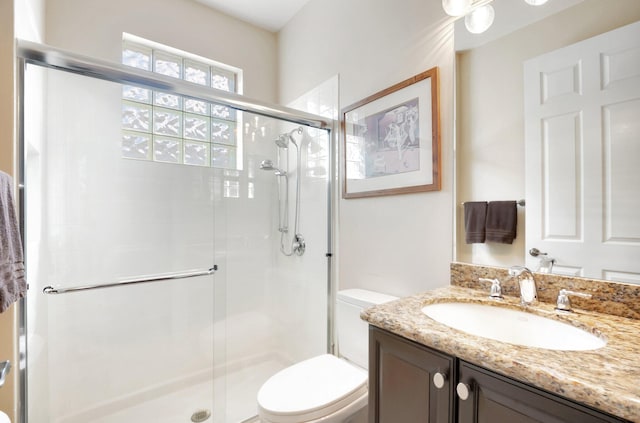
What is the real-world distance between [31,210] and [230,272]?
3.66 ft

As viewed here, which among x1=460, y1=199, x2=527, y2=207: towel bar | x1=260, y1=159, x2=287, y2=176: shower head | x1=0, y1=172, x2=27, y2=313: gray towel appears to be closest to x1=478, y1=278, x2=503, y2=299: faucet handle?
x1=460, y1=199, x2=527, y2=207: towel bar

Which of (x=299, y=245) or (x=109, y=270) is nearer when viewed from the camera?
(x=109, y=270)

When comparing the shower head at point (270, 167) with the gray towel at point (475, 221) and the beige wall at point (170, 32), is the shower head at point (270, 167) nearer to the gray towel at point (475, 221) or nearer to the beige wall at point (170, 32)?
the beige wall at point (170, 32)

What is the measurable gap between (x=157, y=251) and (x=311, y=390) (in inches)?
52.3

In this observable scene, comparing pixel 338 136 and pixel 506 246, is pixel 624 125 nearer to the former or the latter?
pixel 506 246

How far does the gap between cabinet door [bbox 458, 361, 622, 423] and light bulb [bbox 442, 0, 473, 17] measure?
1372 mm

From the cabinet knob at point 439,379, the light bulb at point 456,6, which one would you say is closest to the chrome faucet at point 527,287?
the cabinet knob at point 439,379

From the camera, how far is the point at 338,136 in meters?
2.00

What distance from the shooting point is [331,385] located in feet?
4.25

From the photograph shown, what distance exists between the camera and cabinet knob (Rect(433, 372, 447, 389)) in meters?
0.74

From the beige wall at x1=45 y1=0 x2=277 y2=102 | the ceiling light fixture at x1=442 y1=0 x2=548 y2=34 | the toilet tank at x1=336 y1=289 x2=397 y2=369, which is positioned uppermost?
the beige wall at x1=45 y1=0 x2=277 y2=102

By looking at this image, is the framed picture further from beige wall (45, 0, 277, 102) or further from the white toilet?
beige wall (45, 0, 277, 102)

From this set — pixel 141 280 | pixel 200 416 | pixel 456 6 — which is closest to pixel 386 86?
pixel 456 6

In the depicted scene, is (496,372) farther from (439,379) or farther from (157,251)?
(157,251)
